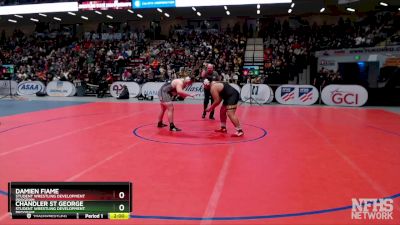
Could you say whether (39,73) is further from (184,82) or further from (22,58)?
(184,82)

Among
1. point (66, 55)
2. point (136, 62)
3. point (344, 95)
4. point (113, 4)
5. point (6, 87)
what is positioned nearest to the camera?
point (344, 95)

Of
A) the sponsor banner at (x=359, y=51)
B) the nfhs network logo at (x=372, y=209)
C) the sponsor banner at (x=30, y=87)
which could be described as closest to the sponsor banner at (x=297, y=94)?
the sponsor banner at (x=359, y=51)

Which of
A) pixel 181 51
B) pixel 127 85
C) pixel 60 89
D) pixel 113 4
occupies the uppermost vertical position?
pixel 113 4

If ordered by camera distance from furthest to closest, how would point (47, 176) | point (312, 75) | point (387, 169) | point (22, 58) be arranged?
point (22, 58) → point (312, 75) → point (387, 169) → point (47, 176)

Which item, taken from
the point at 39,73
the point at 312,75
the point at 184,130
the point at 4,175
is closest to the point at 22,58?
the point at 39,73

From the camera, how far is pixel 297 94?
15.3 meters

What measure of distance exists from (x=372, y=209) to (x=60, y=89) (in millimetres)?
18439

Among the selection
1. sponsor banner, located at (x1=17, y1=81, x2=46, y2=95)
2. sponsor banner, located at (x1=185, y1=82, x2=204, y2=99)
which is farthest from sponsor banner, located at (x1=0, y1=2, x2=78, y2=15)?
sponsor banner, located at (x1=185, y1=82, x2=204, y2=99)

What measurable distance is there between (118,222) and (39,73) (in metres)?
22.4

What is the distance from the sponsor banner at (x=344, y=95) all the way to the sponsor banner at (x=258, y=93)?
2.32 m

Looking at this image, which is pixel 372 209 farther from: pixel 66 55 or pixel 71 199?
pixel 66 55

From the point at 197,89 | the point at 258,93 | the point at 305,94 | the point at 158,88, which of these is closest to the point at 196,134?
the point at 258,93

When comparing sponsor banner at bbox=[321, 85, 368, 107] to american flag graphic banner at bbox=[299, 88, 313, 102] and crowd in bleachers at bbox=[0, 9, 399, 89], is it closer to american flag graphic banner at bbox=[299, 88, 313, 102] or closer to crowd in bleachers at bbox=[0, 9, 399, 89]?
american flag graphic banner at bbox=[299, 88, 313, 102]

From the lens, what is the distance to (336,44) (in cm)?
2216
